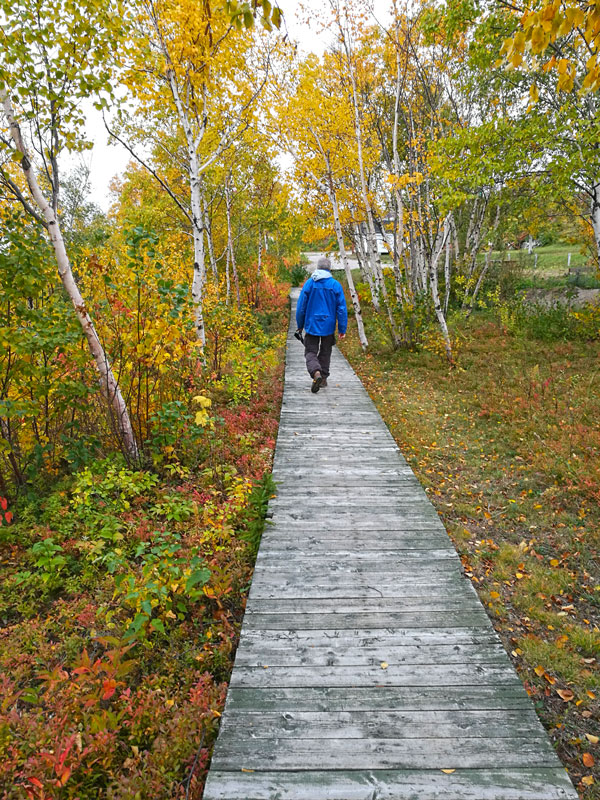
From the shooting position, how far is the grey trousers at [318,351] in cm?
780

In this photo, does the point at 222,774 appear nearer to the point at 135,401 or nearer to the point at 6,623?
the point at 6,623

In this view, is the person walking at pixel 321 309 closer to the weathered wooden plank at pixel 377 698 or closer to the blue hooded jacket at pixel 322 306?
the blue hooded jacket at pixel 322 306

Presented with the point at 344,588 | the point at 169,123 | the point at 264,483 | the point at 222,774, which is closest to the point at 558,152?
the point at 169,123

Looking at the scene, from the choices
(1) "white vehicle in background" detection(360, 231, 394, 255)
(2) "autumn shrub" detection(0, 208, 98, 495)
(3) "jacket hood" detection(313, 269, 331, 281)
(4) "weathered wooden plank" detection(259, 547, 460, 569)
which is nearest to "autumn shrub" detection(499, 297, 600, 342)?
(1) "white vehicle in background" detection(360, 231, 394, 255)

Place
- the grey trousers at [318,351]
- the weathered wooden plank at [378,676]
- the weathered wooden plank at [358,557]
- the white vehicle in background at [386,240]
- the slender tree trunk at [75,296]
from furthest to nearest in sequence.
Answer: the white vehicle in background at [386,240] → the grey trousers at [318,351] → the slender tree trunk at [75,296] → the weathered wooden plank at [358,557] → the weathered wooden plank at [378,676]

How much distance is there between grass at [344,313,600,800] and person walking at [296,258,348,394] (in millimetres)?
1627

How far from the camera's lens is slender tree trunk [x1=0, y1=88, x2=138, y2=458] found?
3893 mm

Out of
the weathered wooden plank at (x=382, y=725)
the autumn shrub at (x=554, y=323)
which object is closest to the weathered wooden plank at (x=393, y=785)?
the weathered wooden plank at (x=382, y=725)

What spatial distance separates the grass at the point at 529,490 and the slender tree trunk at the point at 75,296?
12.5 ft

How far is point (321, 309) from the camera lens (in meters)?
7.58

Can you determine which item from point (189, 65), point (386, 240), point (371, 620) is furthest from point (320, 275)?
point (371, 620)

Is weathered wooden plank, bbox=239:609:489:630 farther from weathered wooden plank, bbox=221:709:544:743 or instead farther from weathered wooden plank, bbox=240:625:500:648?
weathered wooden plank, bbox=221:709:544:743

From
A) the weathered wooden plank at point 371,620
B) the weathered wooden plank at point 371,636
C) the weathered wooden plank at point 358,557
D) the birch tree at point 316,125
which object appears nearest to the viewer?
the weathered wooden plank at point 371,636

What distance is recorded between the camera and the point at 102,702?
2.55 m
